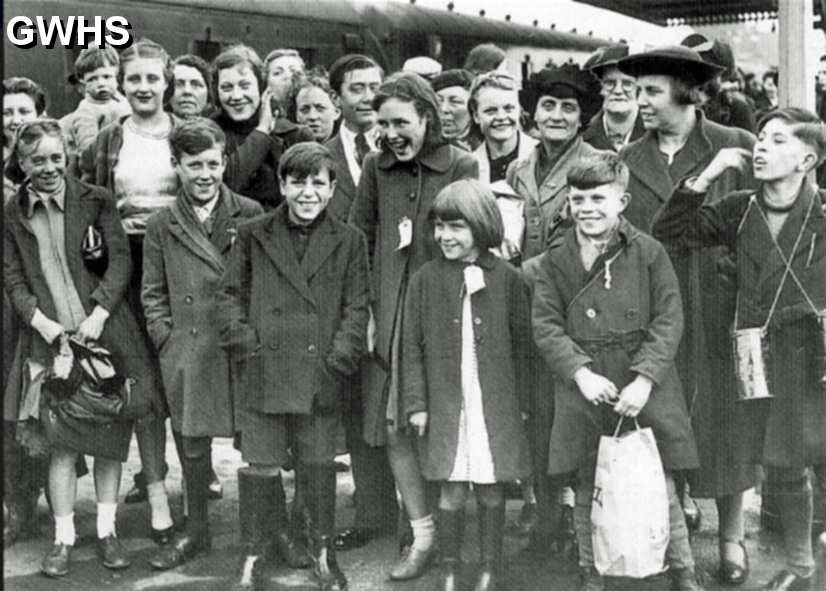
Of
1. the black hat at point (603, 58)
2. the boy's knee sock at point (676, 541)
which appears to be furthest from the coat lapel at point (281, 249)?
the black hat at point (603, 58)

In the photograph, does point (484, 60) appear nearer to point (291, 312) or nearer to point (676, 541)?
point (291, 312)

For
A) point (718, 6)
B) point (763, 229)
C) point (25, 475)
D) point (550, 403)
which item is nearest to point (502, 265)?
point (550, 403)

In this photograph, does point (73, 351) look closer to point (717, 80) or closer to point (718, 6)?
point (717, 80)

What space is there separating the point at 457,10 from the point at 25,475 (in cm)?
561

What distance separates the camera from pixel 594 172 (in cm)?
362

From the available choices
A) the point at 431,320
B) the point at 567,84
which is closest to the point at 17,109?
the point at 431,320

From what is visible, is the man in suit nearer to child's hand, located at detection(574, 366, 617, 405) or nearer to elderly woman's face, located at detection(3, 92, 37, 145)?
child's hand, located at detection(574, 366, 617, 405)

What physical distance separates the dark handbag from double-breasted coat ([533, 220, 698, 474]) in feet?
5.21

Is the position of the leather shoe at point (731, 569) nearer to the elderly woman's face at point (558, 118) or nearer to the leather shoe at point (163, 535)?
the elderly woman's face at point (558, 118)

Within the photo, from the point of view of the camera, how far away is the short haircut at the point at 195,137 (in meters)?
4.06

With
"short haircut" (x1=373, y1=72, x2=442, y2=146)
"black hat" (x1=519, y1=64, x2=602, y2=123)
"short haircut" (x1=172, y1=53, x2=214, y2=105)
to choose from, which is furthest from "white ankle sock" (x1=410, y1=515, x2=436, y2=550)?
"short haircut" (x1=172, y1=53, x2=214, y2=105)

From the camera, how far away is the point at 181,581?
13.1 ft

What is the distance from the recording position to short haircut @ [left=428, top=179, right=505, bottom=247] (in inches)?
147

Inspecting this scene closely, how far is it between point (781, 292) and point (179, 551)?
2.24m
